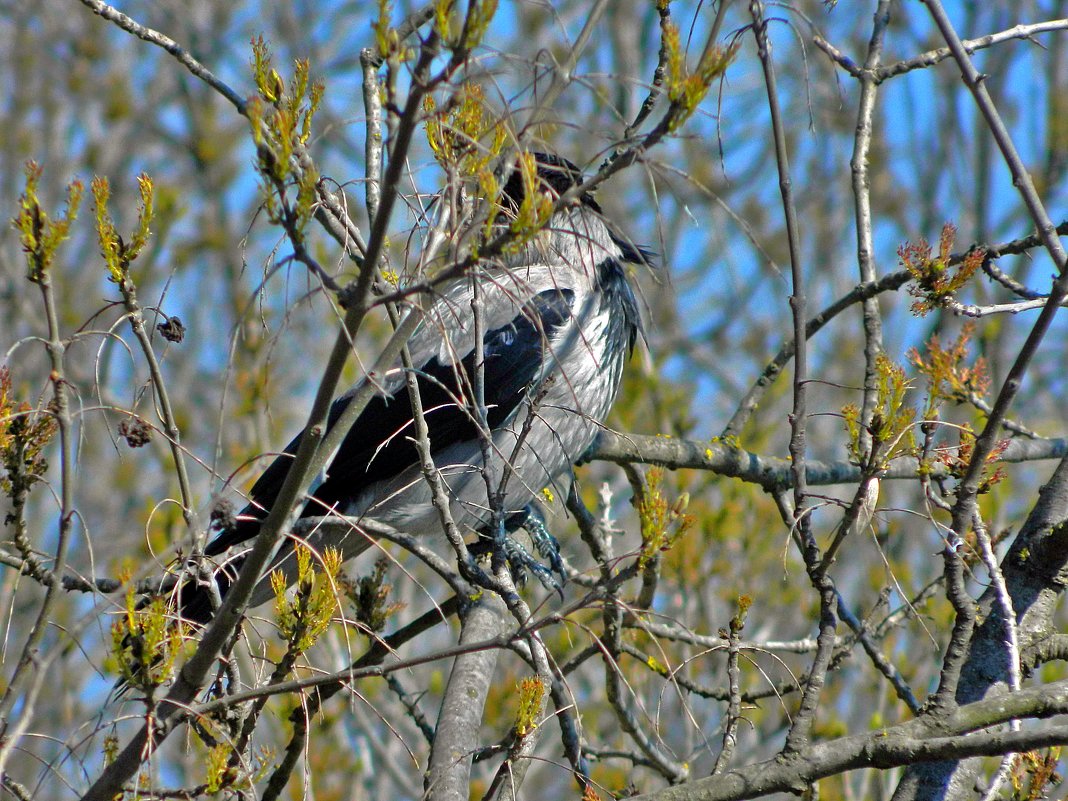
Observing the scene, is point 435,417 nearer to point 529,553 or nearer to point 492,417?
point 492,417

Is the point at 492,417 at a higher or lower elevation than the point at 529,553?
higher

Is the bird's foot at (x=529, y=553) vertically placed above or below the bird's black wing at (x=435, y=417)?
below

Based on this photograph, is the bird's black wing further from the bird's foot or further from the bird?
the bird's foot

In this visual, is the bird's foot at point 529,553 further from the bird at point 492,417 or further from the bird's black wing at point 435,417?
the bird's black wing at point 435,417

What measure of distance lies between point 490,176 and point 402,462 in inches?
108

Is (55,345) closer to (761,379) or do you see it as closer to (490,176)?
(490,176)

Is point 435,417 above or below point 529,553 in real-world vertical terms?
above

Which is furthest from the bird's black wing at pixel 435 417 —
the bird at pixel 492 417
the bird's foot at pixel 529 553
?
the bird's foot at pixel 529 553

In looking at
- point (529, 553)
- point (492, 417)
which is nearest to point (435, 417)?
point (492, 417)

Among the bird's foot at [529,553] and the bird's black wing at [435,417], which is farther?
the bird's black wing at [435,417]

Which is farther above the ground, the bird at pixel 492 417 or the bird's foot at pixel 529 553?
the bird at pixel 492 417

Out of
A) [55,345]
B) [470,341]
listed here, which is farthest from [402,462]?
[55,345]

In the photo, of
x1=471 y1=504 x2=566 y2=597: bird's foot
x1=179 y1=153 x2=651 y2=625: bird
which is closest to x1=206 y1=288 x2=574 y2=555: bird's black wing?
x1=179 y1=153 x2=651 y2=625: bird

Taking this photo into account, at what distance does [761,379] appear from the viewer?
4.05m
